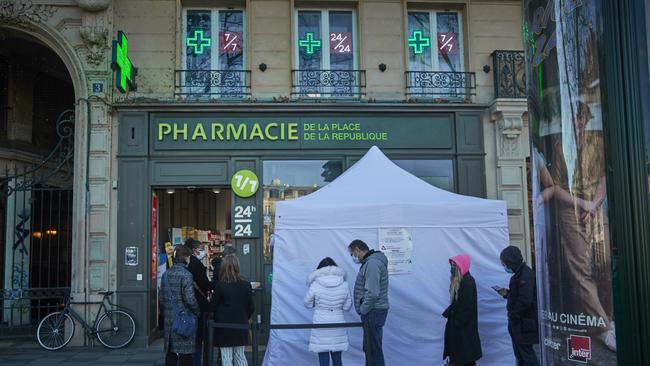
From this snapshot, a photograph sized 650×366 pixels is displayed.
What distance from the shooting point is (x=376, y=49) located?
1167 centimetres

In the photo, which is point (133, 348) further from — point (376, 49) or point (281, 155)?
point (376, 49)

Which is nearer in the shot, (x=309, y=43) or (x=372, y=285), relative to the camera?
(x=372, y=285)

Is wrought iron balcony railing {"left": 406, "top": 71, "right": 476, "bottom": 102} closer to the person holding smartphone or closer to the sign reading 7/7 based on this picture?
the sign reading 7/7

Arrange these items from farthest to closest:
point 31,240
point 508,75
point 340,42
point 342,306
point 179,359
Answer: point 31,240 → point 340,42 → point 508,75 → point 179,359 → point 342,306

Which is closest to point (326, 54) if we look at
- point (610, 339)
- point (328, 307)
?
point (328, 307)

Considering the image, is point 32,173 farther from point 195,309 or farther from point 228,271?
point 228,271

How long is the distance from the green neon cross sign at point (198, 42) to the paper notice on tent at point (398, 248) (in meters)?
5.83

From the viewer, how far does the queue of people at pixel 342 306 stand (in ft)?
22.2

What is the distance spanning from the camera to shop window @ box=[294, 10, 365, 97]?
1156cm

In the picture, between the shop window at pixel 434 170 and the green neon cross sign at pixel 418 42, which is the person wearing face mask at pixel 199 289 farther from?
the green neon cross sign at pixel 418 42

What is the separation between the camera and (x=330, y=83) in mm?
11578

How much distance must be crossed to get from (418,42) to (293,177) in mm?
3680

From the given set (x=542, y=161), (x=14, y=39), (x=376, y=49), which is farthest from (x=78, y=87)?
(x=542, y=161)

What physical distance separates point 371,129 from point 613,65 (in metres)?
9.03
